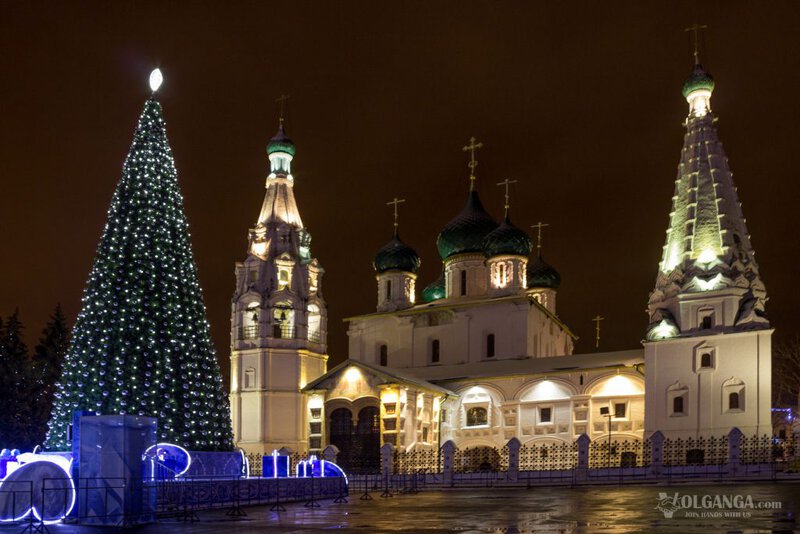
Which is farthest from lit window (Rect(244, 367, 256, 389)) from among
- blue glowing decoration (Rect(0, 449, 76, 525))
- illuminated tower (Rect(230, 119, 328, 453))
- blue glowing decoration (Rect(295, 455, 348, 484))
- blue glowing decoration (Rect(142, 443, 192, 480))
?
blue glowing decoration (Rect(0, 449, 76, 525))

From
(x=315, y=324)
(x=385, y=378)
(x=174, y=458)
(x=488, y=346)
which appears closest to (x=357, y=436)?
(x=385, y=378)

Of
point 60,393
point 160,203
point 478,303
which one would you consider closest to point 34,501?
point 60,393

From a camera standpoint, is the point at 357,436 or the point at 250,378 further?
the point at 250,378

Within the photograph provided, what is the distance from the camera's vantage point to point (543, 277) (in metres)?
53.2

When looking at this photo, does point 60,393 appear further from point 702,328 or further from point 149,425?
point 702,328

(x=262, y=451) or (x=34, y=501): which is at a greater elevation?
(x=34, y=501)

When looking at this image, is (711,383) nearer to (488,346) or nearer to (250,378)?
(488,346)

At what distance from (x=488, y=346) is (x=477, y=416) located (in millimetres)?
4736

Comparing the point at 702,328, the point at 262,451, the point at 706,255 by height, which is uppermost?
the point at 706,255

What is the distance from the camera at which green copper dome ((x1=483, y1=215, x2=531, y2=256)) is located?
149ft

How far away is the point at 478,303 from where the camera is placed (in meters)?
45.2

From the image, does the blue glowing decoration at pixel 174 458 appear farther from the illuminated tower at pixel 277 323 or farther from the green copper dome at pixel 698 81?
the green copper dome at pixel 698 81

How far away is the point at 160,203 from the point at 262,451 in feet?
73.4

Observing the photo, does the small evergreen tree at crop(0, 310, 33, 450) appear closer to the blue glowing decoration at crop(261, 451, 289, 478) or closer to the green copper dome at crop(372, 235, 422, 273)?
the green copper dome at crop(372, 235, 422, 273)
